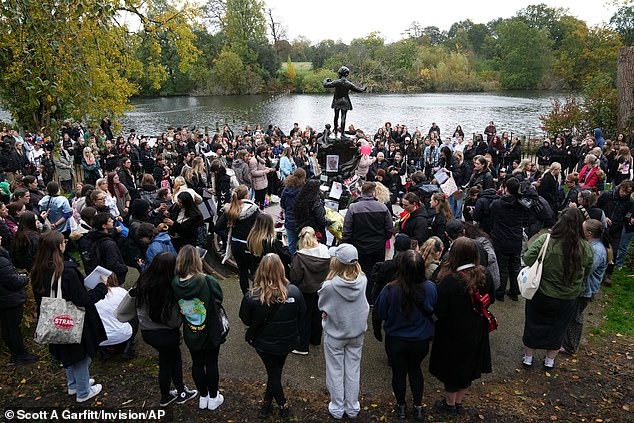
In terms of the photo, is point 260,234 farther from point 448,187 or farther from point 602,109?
point 602,109

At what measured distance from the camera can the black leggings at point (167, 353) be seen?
4.15 m

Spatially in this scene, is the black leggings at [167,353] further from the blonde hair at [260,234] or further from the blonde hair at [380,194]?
the blonde hair at [380,194]

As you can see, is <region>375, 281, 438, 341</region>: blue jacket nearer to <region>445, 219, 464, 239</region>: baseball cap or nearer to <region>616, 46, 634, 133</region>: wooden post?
<region>445, 219, 464, 239</region>: baseball cap

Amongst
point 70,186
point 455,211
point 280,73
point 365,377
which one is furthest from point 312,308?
point 280,73

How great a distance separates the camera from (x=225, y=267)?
7852 mm

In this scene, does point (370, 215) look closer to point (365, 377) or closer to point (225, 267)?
point (365, 377)

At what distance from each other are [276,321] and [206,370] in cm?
93

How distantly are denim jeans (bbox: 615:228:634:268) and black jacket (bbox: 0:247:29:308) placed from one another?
834 cm

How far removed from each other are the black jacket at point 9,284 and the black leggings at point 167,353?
1732 millimetres

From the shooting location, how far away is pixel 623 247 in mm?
7684

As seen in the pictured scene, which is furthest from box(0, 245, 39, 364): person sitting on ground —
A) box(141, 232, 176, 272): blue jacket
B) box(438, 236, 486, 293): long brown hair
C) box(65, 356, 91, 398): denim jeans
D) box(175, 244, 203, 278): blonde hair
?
box(438, 236, 486, 293): long brown hair

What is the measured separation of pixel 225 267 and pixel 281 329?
4001mm

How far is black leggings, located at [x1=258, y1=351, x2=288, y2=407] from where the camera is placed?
4.18m

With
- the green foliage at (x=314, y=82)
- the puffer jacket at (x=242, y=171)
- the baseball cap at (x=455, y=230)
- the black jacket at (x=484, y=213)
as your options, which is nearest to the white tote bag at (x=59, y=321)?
the baseball cap at (x=455, y=230)
